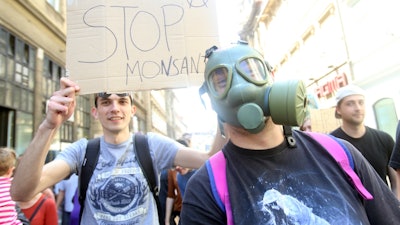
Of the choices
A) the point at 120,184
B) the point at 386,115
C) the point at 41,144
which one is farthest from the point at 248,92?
the point at 386,115

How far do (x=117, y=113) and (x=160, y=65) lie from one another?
0.53 m

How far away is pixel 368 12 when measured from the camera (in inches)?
389

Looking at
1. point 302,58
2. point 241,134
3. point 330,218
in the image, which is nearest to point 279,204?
point 330,218

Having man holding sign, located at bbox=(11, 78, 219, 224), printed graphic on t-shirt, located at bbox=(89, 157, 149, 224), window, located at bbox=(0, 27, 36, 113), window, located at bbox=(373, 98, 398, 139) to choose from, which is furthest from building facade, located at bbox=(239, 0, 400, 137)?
window, located at bbox=(0, 27, 36, 113)

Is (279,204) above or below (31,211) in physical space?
above

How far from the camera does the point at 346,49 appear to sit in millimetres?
11445

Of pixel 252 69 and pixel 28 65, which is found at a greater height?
pixel 28 65

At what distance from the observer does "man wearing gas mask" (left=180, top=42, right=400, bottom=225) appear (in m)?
Answer: 1.16

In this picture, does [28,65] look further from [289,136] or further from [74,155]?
[289,136]

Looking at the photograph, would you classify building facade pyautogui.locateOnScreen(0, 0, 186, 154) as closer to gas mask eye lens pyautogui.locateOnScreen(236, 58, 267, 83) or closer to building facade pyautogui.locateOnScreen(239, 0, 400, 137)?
building facade pyautogui.locateOnScreen(239, 0, 400, 137)

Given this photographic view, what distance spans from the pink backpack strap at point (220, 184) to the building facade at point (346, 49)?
3610 millimetres

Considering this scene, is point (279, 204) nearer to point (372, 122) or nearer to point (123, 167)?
point (123, 167)

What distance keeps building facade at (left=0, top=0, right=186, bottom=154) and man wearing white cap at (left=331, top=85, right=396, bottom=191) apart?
859 cm

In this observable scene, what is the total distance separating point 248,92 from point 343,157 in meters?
0.42
